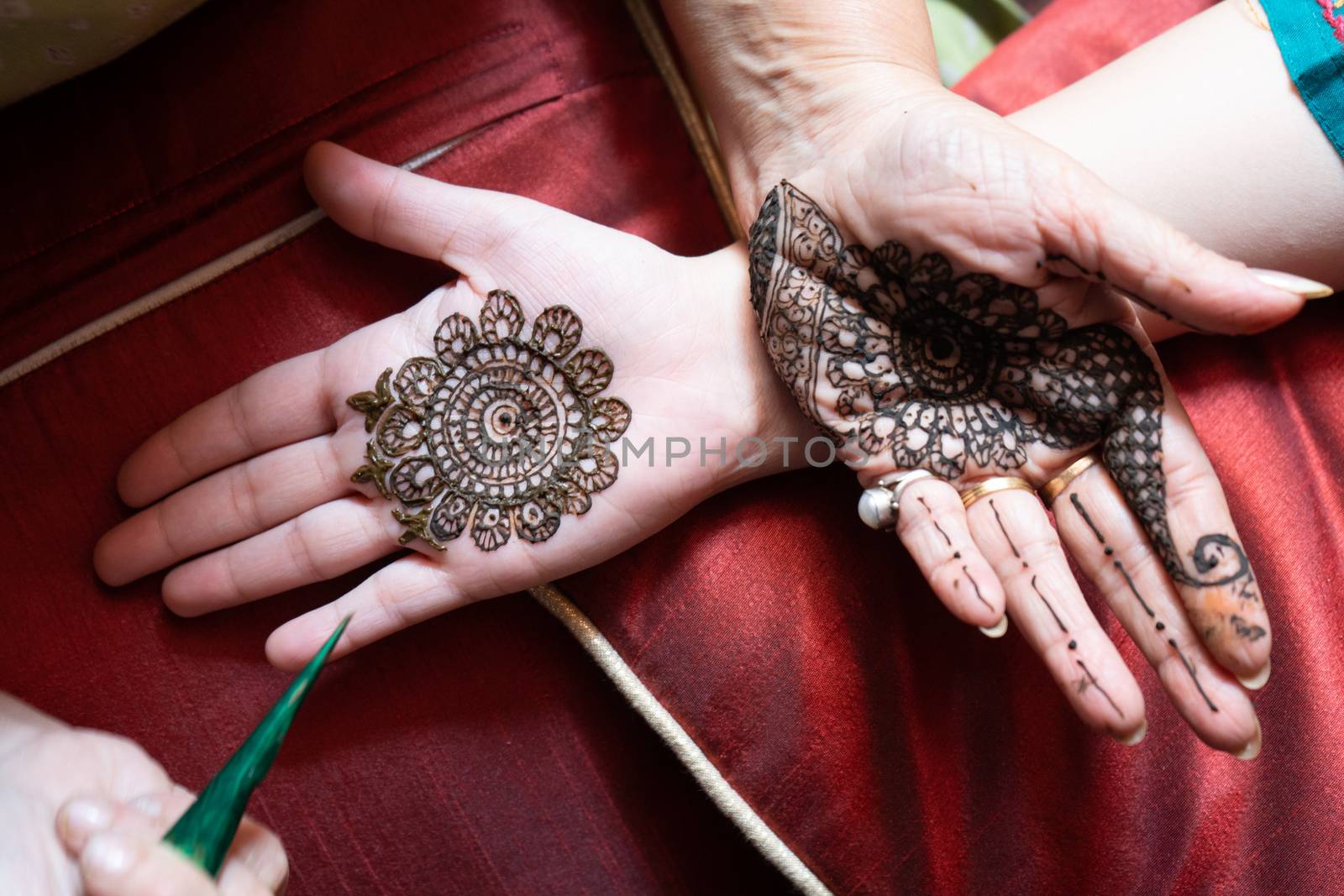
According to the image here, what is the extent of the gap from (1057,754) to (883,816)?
17 centimetres

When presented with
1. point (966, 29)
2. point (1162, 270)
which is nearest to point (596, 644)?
point (1162, 270)

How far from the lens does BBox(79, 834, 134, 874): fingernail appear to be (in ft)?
1.81

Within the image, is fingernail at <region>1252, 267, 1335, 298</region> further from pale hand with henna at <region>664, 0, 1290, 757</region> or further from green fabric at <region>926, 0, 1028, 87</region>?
green fabric at <region>926, 0, 1028, 87</region>

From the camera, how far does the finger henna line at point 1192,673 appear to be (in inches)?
25.6

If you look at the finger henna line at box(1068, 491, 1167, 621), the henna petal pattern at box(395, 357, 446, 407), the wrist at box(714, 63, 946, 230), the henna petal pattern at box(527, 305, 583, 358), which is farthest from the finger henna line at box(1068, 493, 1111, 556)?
the henna petal pattern at box(395, 357, 446, 407)

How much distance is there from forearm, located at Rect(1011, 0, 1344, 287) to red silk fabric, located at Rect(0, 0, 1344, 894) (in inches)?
5.2

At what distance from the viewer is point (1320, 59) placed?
78cm

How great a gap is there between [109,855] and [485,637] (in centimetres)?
36

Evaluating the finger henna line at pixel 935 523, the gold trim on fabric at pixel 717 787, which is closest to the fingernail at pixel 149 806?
the gold trim on fabric at pixel 717 787

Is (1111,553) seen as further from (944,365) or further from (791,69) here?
(791,69)

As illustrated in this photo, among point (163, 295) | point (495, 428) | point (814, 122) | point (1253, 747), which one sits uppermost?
point (163, 295)

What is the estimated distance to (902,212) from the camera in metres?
0.70

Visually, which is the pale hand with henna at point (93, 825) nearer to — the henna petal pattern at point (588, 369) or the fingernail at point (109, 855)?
the fingernail at point (109, 855)

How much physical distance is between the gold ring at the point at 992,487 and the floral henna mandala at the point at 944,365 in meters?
0.01
